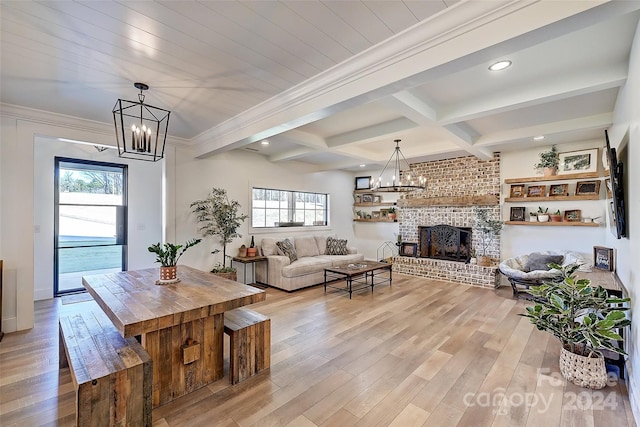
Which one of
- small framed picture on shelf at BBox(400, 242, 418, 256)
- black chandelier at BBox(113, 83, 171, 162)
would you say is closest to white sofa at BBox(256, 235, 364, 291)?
small framed picture on shelf at BBox(400, 242, 418, 256)

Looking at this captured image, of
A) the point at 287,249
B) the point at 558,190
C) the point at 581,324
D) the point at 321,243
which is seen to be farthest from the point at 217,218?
→ the point at 558,190

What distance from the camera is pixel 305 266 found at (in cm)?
505

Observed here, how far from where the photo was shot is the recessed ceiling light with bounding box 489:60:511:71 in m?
2.33

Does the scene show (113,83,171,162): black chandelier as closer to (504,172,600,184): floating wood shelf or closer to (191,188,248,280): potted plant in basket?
(191,188,248,280): potted plant in basket

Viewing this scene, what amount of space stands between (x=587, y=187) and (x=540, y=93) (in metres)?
3.00

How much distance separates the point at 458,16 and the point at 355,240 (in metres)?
6.73

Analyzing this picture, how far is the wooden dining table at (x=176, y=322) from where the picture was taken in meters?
1.84

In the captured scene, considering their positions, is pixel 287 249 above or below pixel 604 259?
below

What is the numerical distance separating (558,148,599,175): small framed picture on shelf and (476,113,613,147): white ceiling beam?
1.29m

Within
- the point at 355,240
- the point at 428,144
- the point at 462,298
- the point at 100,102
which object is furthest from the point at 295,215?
the point at 100,102

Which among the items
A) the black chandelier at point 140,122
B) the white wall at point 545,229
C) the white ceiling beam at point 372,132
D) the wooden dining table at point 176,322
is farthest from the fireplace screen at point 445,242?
the black chandelier at point 140,122

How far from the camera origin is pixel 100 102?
299 cm

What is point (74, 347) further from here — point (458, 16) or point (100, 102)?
point (458, 16)

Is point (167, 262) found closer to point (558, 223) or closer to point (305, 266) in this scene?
point (305, 266)
